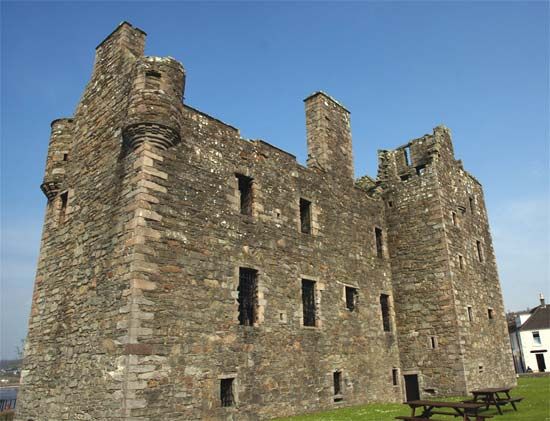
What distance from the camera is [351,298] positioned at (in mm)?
17594

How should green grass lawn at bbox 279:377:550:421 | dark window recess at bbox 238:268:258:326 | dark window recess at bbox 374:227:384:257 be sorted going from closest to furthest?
1. green grass lawn at bbox 279:377:550:421
2. dark window recess at bbox 238:268:258:326
3. dark window recess at bbox 374:227:384:257

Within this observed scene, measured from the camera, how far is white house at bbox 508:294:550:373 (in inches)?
1923

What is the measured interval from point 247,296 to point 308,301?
9.30 feet

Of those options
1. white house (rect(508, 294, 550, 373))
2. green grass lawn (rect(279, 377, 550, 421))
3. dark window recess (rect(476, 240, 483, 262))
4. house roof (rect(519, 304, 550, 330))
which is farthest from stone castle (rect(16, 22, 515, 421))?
house roof (rect(519, 304, 550, 330))

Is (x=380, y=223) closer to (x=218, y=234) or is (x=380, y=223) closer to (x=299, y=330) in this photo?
(x=299, y=330)

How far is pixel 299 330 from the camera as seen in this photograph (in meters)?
14.7

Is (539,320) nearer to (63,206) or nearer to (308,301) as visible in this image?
(308,301)

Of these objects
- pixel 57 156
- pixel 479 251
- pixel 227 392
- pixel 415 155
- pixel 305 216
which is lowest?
pixel 227 392

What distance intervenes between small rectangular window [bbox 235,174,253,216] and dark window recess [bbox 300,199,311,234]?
2610mm

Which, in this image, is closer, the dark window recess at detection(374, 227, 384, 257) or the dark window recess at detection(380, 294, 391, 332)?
the dark window recess at detection(380, 294, 391, 332)

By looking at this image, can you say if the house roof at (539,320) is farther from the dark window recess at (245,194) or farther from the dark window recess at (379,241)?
the dark window recess at (245,194)

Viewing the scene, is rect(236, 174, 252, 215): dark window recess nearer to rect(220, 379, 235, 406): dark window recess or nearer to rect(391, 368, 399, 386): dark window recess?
rect(220, 379, 235, 406): dark window recess

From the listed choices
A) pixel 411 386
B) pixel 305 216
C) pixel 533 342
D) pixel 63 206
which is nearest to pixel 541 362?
pixel 533 342

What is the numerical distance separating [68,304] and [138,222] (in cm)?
377
